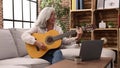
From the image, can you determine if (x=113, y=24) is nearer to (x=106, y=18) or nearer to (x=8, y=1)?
(x=106, y=18)

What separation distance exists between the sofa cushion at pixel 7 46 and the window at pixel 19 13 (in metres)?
1.15

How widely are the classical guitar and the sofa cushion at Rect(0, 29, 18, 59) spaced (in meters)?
0.24

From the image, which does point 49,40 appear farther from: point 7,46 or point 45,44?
point 7,46

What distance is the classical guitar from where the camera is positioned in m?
2.77

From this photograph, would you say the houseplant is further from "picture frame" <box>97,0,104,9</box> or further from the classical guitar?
the classical guitar

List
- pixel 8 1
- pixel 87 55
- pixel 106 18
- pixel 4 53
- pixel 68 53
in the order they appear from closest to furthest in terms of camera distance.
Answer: pixel 87 55
pixel 4 53
pixel 68 53
pixel 8 1
pixel 106 18

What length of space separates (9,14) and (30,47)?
1.58 m

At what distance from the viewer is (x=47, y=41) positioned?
2803 millimetres

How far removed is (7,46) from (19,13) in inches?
71.5

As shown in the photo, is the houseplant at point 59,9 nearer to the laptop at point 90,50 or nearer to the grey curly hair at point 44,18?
the grey curly hair at point 44,18

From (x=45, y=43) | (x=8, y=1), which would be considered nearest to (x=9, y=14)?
(x=8, y=1)

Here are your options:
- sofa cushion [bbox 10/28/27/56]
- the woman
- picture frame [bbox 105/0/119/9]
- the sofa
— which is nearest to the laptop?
the sofa

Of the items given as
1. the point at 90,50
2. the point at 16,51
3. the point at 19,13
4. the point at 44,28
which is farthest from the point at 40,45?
the point at 19,13

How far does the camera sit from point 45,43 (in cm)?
278
